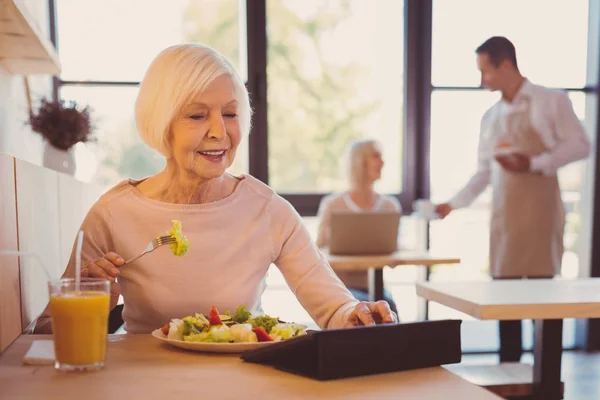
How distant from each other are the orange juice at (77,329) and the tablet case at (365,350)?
231mm

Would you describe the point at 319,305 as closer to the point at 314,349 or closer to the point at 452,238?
the point at 314,349

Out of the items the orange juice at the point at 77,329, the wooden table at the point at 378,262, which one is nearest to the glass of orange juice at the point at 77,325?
the orange juice at the point at 77,329

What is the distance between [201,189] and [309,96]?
3.04 meters

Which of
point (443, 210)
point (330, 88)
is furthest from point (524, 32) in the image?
point (443, 210)

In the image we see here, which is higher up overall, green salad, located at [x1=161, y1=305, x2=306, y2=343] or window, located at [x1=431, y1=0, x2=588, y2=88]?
window, located at [x1=431, y1=0, x2=588, y2=88]

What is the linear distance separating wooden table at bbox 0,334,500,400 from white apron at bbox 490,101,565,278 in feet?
9.31

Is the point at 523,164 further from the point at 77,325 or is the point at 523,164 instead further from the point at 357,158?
the point at 77,325

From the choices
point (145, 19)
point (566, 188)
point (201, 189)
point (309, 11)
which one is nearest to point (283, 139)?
point (309, 11)

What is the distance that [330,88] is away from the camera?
4523 mm

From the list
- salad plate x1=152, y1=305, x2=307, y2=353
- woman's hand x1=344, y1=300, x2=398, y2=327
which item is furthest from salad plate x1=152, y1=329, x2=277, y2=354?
woman's hand x1=344, y1=300, x2=398, y2=327

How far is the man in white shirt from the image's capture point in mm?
3484

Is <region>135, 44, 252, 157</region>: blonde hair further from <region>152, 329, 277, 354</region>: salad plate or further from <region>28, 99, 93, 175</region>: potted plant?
<region>28, 99, 93, 175</region>: potted plant

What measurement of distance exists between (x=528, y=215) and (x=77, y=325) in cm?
310

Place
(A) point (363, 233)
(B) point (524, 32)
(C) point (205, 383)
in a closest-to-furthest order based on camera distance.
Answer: (C) point (205, 383)
(A) point (363, 233)
(B) point (524, 32)
